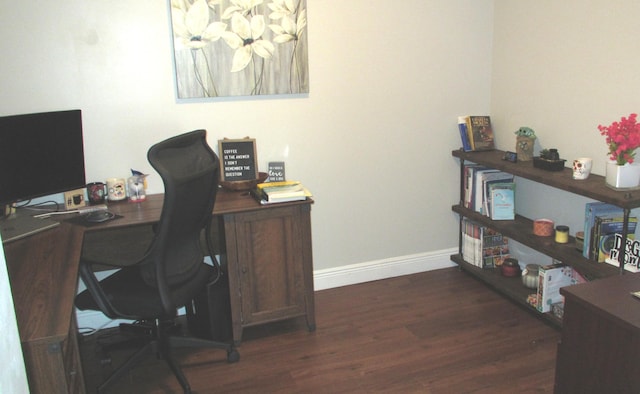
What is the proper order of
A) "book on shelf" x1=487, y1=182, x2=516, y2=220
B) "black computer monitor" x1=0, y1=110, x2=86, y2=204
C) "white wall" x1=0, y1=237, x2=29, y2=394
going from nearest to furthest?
"white wall" x1=0, y1=237, x2=29, y2=394, "black computer monitor" x1=0, y1=110, x2=86, y2=204, "book on shelf" x1=487, y1=182, x2=516, y2=220

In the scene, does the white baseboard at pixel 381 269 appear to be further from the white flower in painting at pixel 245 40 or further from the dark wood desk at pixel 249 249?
the white flower in painting at pixel 245 40

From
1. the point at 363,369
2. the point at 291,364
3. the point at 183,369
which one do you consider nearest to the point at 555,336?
the point at 363,369

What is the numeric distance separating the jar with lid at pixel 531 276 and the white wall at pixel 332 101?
0.69 metres

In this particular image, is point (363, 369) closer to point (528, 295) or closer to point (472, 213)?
point (528, 295)

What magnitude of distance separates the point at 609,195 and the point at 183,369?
2211 mm

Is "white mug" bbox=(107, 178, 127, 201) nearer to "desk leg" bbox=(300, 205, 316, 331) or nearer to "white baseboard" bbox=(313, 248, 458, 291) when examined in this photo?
"desk leg" bbox=(300, 205, 316, 331)

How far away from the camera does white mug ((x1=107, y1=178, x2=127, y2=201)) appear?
3027mm

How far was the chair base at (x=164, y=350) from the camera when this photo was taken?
2551 mm

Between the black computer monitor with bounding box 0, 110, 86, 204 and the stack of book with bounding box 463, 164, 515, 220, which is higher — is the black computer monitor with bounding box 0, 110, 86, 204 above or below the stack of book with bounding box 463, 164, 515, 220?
above

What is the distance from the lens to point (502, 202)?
11.5ft

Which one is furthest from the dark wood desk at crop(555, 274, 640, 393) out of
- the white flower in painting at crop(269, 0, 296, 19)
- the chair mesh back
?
the white flower in painting at crop(269, 0, 296, 19)

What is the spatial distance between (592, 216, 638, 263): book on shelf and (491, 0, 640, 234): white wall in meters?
0.36

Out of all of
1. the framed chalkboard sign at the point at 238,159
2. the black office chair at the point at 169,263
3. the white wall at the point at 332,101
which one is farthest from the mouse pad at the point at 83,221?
the framed chalkboard sign at the point at 238,159

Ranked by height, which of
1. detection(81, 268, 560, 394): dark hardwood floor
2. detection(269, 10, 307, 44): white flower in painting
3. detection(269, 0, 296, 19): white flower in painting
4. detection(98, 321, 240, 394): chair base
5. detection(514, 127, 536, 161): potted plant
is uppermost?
detection(269, 0, 296, 19): white flower in painting
